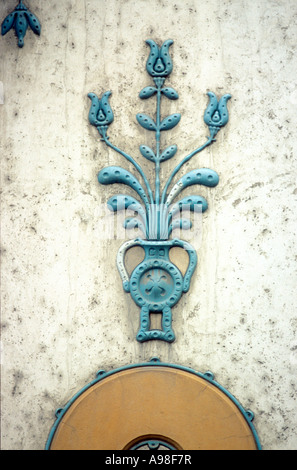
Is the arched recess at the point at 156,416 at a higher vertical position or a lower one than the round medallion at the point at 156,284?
lower

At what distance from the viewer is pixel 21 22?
3016 mm

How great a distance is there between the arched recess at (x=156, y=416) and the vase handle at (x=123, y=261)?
0.29 metres

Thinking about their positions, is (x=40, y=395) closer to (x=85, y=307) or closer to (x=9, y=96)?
(x=85, y=307)

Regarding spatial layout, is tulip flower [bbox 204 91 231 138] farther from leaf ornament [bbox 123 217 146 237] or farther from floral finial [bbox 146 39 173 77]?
leaf ornament [bbox 123 217 146 237]

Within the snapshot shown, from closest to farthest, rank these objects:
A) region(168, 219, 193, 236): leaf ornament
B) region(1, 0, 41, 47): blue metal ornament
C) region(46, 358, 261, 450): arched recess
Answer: region(46, 358, 261, 450): arched recess → region(168, 219, 193, 236): leaf ornament → region(1, 0, 41, 47): blue metal ornament

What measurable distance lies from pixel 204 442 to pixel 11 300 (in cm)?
80

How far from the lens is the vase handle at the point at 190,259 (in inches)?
112

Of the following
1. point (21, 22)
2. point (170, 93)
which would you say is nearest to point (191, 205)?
point (170, 93)

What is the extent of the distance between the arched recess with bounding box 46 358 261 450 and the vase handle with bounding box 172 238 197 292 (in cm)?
28

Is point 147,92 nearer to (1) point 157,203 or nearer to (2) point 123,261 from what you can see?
(1) point 157,203

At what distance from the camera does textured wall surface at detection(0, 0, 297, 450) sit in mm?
2830

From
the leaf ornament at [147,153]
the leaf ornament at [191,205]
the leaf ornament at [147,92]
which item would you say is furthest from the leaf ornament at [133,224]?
the leaf ornament at [147,92]

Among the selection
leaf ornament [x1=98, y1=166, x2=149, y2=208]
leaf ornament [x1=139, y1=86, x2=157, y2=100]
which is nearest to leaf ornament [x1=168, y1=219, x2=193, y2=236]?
leaf ornament [x1=98, y1=166, x2=149, y2=208]

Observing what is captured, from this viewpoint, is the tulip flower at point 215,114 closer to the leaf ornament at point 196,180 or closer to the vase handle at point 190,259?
the leaf ornament at point 196,180
